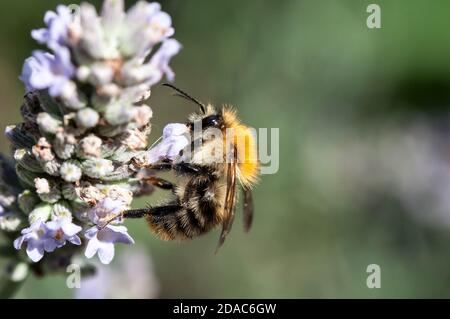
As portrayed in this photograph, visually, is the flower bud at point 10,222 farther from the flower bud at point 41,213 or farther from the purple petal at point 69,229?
the purple petal at point 69,229

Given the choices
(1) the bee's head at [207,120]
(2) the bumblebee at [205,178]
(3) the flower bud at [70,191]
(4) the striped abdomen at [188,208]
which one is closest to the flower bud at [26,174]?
(3) the flower bud at [70,191]

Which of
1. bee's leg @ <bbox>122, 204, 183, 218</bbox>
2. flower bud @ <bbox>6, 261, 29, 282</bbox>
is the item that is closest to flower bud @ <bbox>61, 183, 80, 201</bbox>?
bee's leg @ <bbox>122, 204, 183, 218</bbox>

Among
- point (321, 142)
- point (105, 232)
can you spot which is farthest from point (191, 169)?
point (321, 142)

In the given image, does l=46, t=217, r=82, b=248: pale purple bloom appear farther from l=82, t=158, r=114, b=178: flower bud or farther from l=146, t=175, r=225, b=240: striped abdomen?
l=146, t=175, r=225, b=240: striped abdomen

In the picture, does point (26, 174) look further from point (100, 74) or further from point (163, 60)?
point (163, 60)
